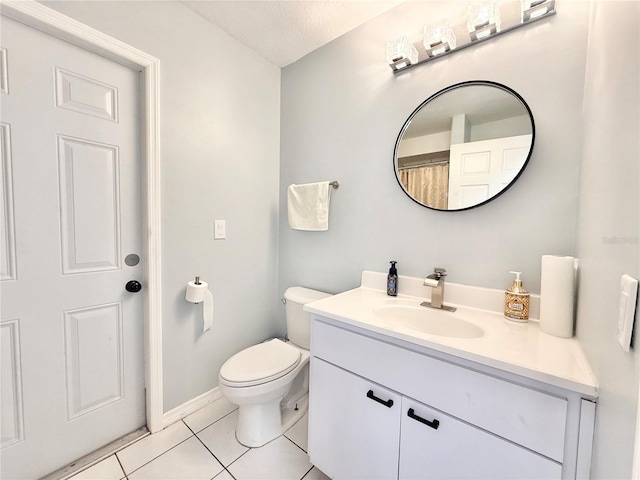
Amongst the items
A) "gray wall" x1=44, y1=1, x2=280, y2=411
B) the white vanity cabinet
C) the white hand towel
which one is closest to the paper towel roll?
the white vanity cabinet

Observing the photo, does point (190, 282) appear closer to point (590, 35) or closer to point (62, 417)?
point (62, 417)

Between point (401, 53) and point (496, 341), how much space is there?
4.36ft

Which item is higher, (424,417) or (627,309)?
(627,309)

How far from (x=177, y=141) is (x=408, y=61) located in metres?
1.28

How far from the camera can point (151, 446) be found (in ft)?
4.26

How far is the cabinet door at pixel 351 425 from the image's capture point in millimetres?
916

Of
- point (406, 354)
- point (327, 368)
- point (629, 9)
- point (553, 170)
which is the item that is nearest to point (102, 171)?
point (327, 368)

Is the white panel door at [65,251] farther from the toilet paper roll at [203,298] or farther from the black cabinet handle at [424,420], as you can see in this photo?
the black cabinet handle at [424,420]

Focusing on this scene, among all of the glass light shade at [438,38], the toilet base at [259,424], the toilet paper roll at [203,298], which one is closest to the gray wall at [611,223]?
the glass light shade at [438,38]

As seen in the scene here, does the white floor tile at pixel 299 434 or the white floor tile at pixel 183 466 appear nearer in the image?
the white floor tile at pixel 183 466

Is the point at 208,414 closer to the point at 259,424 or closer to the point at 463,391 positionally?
the point at 259,424

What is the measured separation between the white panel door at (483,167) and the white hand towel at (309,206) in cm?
70

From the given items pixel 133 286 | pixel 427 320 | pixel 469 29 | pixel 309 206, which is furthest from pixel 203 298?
pixel 469 29

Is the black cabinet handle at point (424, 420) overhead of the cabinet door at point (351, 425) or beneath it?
overhead
